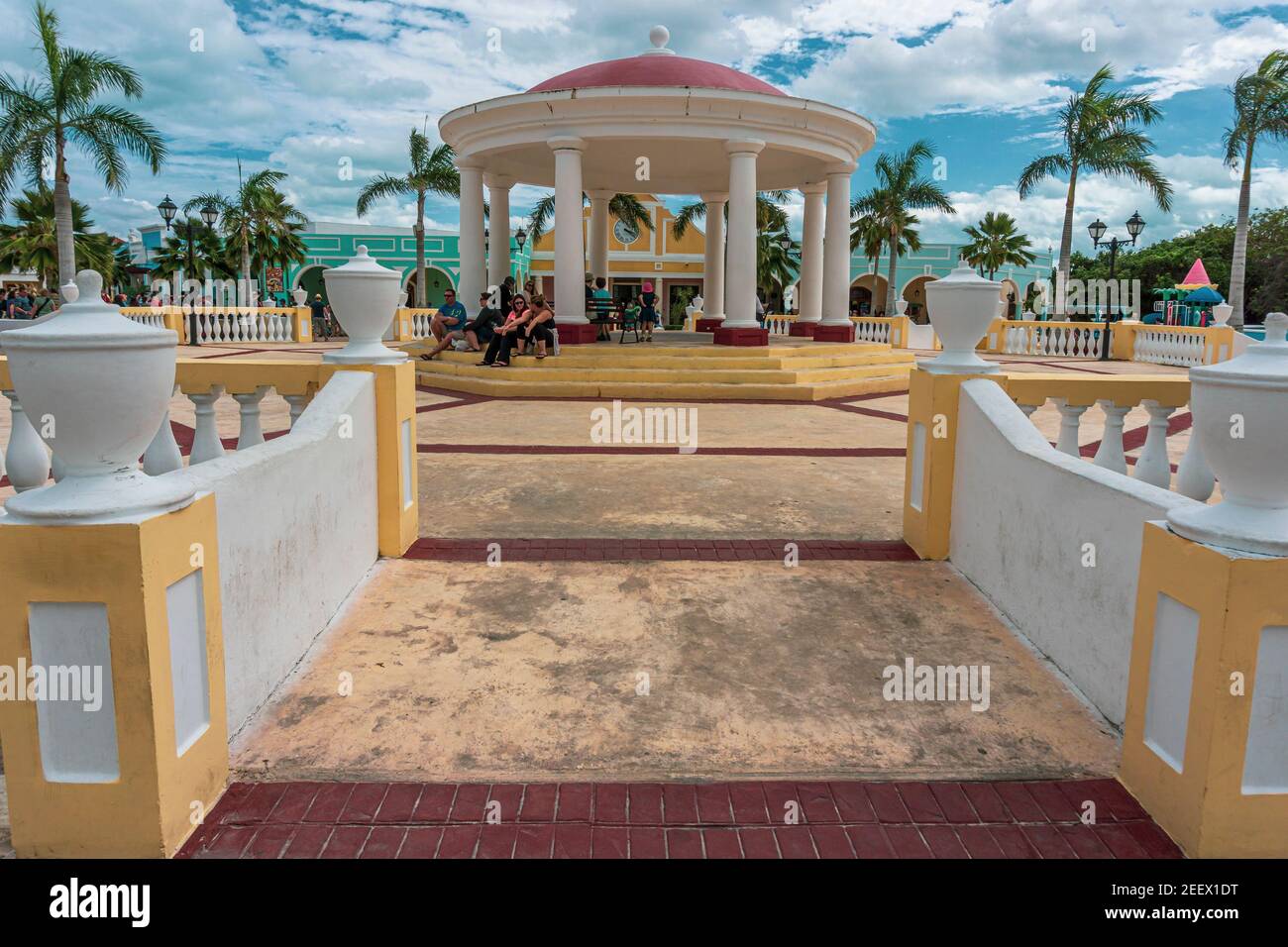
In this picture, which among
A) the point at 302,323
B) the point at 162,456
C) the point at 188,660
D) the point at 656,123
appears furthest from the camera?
the point at 302,323

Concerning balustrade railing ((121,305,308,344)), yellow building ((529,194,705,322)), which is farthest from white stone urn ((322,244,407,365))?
yellow building ((529,194,705,322))

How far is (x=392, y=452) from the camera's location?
518 centimetres

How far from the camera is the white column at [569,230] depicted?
1479 cm

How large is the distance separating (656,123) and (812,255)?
6.53 m

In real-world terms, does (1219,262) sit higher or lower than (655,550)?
higher

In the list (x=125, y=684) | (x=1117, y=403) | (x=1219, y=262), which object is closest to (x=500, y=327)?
(x=1117, y=403)

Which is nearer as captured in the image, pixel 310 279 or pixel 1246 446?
pixel 1246 446

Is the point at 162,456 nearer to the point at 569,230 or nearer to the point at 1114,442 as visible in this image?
the point at 1114,442

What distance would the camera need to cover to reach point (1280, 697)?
8.17 ft

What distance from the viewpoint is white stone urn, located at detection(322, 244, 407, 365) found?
4949 mm

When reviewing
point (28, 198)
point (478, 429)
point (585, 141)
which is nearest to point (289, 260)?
point (28, 198)

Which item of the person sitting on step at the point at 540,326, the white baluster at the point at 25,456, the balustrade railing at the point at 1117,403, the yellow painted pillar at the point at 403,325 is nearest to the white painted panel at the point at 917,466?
the balustrade railing at the point at 1117,403

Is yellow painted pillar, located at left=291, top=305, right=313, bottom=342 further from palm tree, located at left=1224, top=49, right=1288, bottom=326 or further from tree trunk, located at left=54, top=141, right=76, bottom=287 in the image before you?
palm tree, located at left=1224, top=49, right=1288, bottom=326

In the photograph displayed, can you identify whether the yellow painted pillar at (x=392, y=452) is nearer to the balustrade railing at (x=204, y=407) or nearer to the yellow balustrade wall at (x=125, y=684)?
the balustrade railing at (x=204, y=407)
